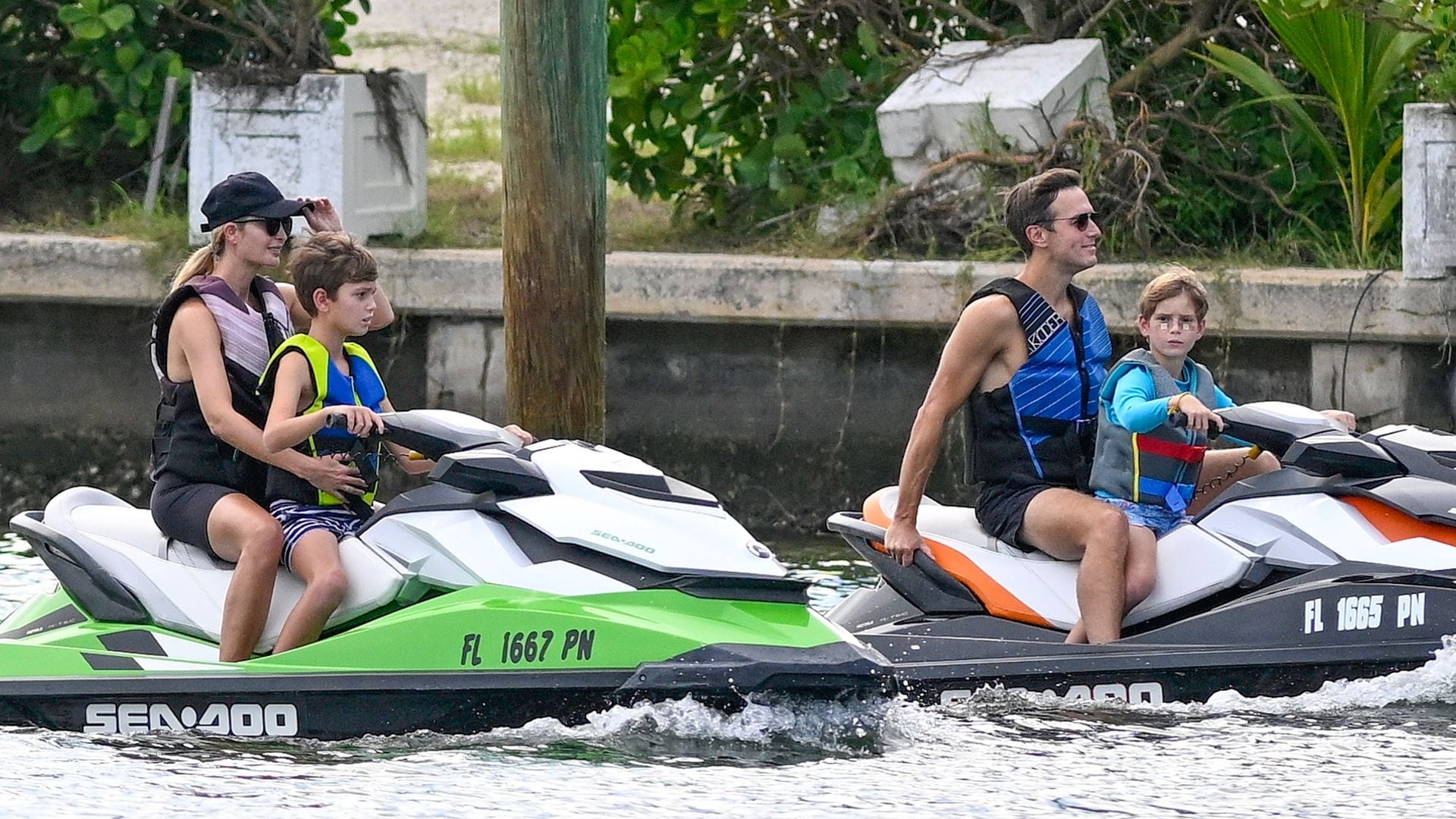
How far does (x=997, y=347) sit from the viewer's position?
611 cm

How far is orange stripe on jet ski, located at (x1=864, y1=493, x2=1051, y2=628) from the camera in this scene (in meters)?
6.18

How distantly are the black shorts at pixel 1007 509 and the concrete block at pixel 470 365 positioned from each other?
4349 mm

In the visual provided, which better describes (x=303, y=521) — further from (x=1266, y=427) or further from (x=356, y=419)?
(x=1266, y=427)

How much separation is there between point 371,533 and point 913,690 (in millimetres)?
1462

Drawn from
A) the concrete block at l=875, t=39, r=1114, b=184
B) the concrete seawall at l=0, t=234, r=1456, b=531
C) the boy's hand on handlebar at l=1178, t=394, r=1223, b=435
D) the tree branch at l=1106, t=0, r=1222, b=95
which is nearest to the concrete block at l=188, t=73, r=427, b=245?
the concrete seawall at l=0, t=234, r=1456, b=531

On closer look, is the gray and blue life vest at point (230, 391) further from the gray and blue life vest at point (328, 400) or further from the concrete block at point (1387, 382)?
the concrete block at point (1387, 382)

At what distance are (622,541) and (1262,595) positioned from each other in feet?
5.47

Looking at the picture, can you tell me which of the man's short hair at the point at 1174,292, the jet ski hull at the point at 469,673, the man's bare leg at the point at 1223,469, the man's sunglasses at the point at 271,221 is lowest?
the jet ski hull at the point at 469,673

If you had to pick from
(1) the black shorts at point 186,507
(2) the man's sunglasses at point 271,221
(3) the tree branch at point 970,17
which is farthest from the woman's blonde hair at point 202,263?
(3) the tree branch at point 970,17

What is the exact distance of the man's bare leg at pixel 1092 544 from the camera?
5.93 meters

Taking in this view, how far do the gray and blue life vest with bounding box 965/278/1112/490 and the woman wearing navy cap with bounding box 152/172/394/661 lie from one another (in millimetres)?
1648

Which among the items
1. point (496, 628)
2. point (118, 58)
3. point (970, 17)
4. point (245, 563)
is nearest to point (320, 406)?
point (245, 563)

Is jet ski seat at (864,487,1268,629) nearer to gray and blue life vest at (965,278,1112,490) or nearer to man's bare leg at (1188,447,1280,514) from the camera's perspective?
gray and blue life vest at (965,278,1112,490)

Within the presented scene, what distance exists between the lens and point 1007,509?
616 centimetres
